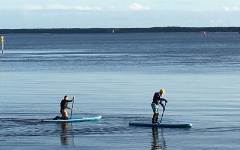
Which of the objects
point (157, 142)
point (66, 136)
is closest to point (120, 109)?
point (66, 136)

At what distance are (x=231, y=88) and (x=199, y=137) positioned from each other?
2109 centimetres

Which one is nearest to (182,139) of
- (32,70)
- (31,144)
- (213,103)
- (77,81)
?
(31,144)

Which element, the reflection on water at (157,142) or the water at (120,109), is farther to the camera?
the water at (120,109)

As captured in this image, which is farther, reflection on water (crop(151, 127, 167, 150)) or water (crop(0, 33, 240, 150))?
water (crop(0, 33, 240, 150))

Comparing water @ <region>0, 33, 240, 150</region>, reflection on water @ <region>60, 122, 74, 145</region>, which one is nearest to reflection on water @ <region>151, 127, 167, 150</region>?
water @ <region>0, 33, 240, 150</region>

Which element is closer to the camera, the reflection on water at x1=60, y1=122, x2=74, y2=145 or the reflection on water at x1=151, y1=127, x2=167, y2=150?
the reflection on water at x1=151, y1=127, x2=167, y2=150

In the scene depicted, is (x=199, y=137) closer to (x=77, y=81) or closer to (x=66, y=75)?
(x=77, y=81)

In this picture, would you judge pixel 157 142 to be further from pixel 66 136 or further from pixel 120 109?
pixel 120 109

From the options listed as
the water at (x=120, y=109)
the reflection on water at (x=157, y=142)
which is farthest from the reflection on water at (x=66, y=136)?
the reflection on water at (x=157, y=142)

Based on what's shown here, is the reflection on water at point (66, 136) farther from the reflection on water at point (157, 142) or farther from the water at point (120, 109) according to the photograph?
the reflection on water at point (157, 142)

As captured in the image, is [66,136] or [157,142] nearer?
[157,142]

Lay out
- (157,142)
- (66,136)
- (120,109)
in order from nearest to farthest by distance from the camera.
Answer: (157,142)
(66,136)
(120,109)

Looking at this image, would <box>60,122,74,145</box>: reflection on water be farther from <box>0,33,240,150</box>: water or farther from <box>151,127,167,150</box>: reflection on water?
<box>151,127,167,150</box>: reflection on water

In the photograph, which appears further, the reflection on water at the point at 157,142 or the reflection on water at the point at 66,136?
the reflection on water at the point at 66,136
